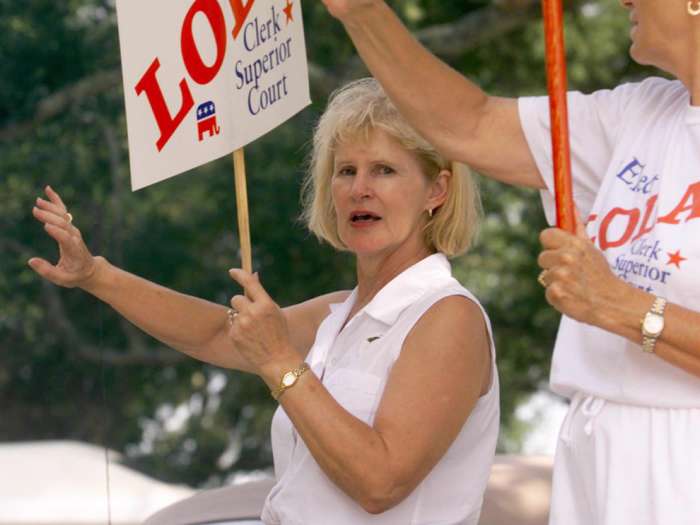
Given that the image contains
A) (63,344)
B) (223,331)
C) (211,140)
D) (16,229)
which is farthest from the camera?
(63,344)

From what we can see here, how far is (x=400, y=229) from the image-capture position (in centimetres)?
233

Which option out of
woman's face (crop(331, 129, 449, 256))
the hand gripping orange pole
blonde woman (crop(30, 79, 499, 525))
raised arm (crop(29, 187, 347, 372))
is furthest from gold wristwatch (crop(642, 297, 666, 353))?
raised arm (crop(29, 187, 347, 372))

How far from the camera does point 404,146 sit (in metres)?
2.34

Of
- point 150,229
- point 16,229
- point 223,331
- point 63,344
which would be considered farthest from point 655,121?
point 150,229

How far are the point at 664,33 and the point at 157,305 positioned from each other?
1.13m

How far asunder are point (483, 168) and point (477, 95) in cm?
10

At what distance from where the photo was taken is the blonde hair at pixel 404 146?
233 centimetres

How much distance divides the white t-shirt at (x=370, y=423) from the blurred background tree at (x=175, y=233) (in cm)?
123

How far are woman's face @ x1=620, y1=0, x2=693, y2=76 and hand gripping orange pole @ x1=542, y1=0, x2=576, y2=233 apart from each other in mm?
134

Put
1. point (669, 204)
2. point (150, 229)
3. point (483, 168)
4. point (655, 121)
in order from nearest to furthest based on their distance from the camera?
point (669, 204), point (655, 121), point (483, 168), point (150, 229)

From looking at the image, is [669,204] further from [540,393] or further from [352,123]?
[540,393]

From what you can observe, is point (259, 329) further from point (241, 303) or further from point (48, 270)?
point (48, 270)

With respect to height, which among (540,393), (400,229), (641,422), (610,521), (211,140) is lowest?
(540,393)

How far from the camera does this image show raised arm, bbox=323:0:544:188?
1906 millimetres
